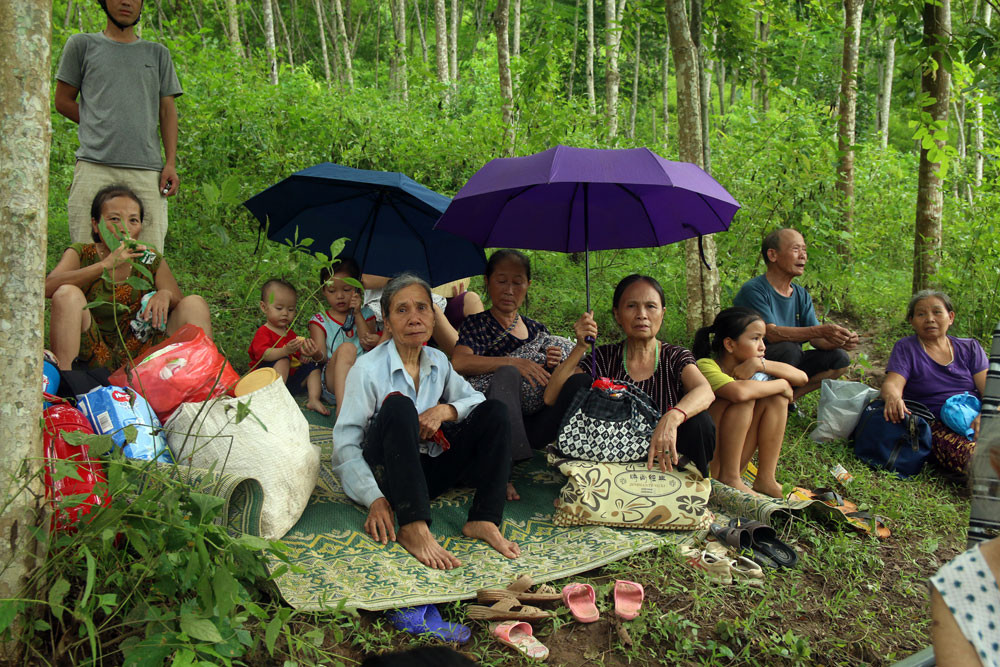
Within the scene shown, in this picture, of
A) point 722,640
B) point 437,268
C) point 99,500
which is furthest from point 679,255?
point 99,500

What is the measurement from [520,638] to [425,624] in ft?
1.18

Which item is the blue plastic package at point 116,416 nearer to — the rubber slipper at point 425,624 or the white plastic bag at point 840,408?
the rubber slipper at point 425,624

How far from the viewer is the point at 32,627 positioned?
2264mm

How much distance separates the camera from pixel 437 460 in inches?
146

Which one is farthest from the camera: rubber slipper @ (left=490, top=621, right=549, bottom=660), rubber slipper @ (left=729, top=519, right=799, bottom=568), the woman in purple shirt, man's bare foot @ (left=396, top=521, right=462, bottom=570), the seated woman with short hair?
the woman in purple shirt

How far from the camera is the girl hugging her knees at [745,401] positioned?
4.12m

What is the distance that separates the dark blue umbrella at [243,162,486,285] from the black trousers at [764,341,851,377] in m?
2.05

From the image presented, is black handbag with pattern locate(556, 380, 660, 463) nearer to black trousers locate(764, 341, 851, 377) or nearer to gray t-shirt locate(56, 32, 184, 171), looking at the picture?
black trousers locate(764, 341, 851, 377)

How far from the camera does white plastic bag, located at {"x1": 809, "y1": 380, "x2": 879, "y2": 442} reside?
506cm

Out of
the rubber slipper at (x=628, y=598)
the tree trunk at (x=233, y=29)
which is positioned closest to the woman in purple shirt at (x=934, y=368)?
the rubber slipper at (x=628, y=598)

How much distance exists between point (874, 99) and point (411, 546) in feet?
78.1

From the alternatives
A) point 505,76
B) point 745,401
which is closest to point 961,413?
point 745,401

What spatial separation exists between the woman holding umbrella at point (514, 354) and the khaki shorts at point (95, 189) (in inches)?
79.3

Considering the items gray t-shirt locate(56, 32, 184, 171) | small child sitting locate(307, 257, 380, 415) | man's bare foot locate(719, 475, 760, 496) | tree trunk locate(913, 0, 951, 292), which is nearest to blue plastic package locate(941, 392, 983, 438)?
man's bare foot locate(719, 475, 760, 496)
